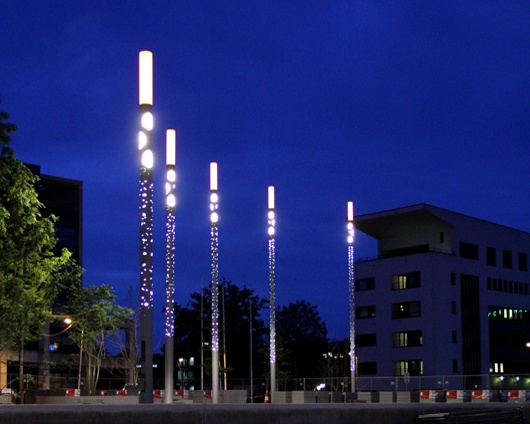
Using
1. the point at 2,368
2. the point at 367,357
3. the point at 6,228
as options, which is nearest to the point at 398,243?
the point at 367,357

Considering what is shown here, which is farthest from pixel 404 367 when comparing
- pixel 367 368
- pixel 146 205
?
pixel 146 205

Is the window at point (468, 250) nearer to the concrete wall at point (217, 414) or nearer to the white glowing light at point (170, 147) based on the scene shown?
the white glowing light at point (170, 147)

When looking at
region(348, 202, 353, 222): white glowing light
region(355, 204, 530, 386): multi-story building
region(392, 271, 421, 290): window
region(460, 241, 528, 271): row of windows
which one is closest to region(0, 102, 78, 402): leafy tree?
region(348, 202, 353, 222): white glowing light

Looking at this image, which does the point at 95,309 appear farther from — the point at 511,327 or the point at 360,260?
the point at 511,327

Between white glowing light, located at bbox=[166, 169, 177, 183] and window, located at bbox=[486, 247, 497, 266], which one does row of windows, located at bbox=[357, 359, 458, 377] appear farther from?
white glowing light, located at bbox=[166, 169, 177, 183]

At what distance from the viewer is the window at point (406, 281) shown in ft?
307

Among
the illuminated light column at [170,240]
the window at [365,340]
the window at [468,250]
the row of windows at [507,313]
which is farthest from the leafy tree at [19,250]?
the row of windows at [507,313]

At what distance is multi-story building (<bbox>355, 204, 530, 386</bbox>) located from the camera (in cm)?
9262

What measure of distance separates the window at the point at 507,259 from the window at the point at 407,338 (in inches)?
595

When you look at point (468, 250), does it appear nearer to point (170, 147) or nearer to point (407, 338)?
point (407, 338)

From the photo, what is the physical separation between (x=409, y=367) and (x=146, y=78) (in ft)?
254

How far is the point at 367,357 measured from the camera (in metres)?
97.8

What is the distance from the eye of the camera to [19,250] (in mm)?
29156

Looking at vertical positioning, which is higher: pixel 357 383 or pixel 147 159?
pixel 147 159
